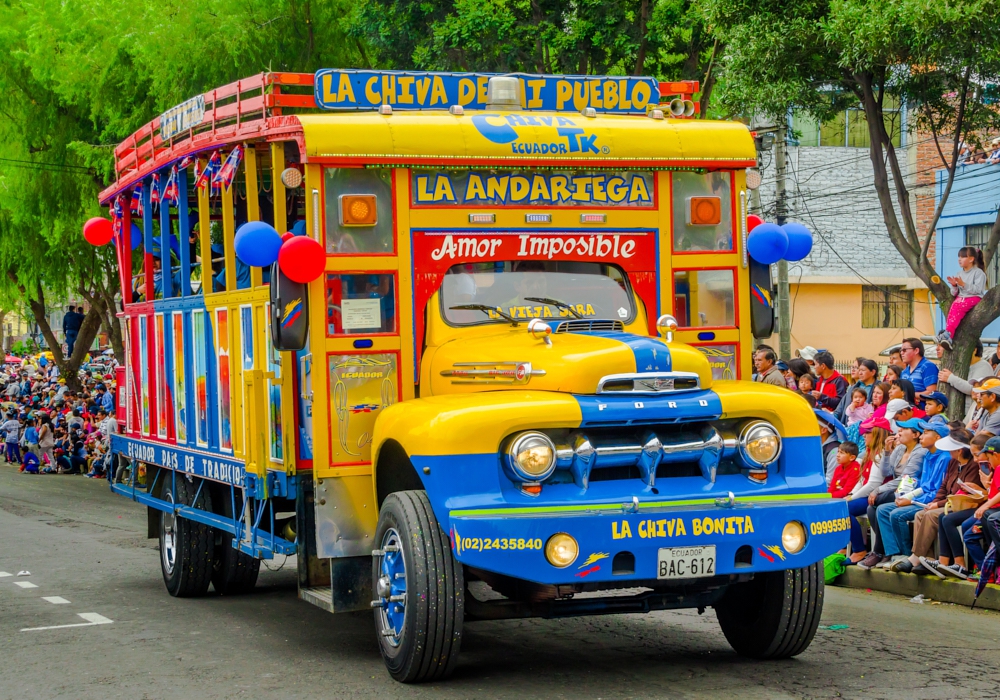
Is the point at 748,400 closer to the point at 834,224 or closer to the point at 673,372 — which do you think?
the point at 673,372

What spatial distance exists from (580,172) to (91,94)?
18601mm

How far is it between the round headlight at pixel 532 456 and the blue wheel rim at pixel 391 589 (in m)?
0.77

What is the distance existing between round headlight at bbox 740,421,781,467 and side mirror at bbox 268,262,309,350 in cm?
248

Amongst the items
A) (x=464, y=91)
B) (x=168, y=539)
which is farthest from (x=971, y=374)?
(x=168, y=539)

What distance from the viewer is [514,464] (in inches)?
267

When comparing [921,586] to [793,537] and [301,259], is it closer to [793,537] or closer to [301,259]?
[793,537]

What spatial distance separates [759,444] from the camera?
23.4ft

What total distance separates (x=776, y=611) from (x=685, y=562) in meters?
1.07

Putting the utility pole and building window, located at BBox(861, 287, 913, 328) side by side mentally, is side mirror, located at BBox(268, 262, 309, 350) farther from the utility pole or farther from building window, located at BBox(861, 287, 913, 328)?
building window, located at BBox(861, 287, 913, 328)

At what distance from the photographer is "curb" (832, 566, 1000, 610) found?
1049 centimetres

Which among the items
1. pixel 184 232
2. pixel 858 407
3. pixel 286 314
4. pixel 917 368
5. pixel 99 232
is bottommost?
pixel 858 407

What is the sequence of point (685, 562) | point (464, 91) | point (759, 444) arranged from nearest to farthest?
point (685, 562) < point (759, 444) < point (464, 91)

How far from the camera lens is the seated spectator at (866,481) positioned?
40.1ft

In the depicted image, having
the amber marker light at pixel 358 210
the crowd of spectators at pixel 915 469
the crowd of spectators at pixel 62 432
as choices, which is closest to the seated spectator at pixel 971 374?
the crowd of spectators at pixel 915 469
